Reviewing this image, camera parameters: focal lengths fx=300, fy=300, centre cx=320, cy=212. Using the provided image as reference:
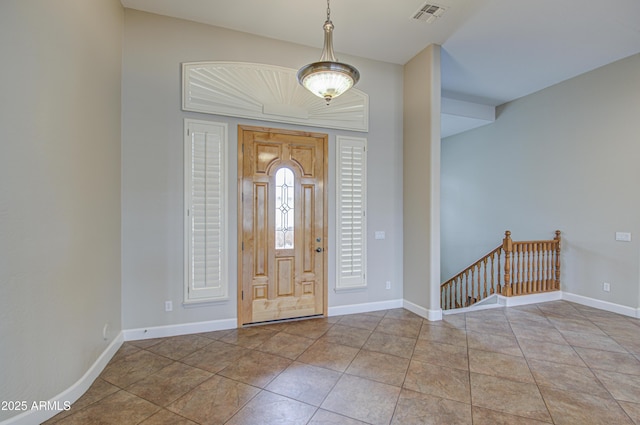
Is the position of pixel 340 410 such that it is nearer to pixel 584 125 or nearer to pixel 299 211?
pixel 299 211

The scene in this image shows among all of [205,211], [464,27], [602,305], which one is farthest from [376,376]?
[602,305]

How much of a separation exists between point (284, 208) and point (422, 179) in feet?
6.40

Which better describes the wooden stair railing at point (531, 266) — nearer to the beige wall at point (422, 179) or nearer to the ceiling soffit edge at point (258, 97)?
the beige wall at point (422, 179)

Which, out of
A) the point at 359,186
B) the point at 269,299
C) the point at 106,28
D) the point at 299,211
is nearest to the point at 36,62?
the point at 106,28

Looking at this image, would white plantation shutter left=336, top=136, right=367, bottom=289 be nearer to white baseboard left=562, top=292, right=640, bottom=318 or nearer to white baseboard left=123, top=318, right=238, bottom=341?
white baseboard left=123, top=318, right=238, bottom=341

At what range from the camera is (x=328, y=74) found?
7.93 ft

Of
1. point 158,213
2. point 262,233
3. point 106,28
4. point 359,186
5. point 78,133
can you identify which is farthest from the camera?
point 359,186

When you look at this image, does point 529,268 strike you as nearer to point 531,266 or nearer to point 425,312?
point 531,266

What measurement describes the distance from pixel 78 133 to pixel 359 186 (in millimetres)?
3168

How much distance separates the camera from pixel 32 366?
190 cm

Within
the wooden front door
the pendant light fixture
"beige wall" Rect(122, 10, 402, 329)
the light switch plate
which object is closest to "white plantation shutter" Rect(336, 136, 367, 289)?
the wooden front door

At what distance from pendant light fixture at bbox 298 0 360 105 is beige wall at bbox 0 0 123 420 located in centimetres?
177

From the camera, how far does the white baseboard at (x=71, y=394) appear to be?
187 cm

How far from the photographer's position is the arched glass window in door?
394 cm
